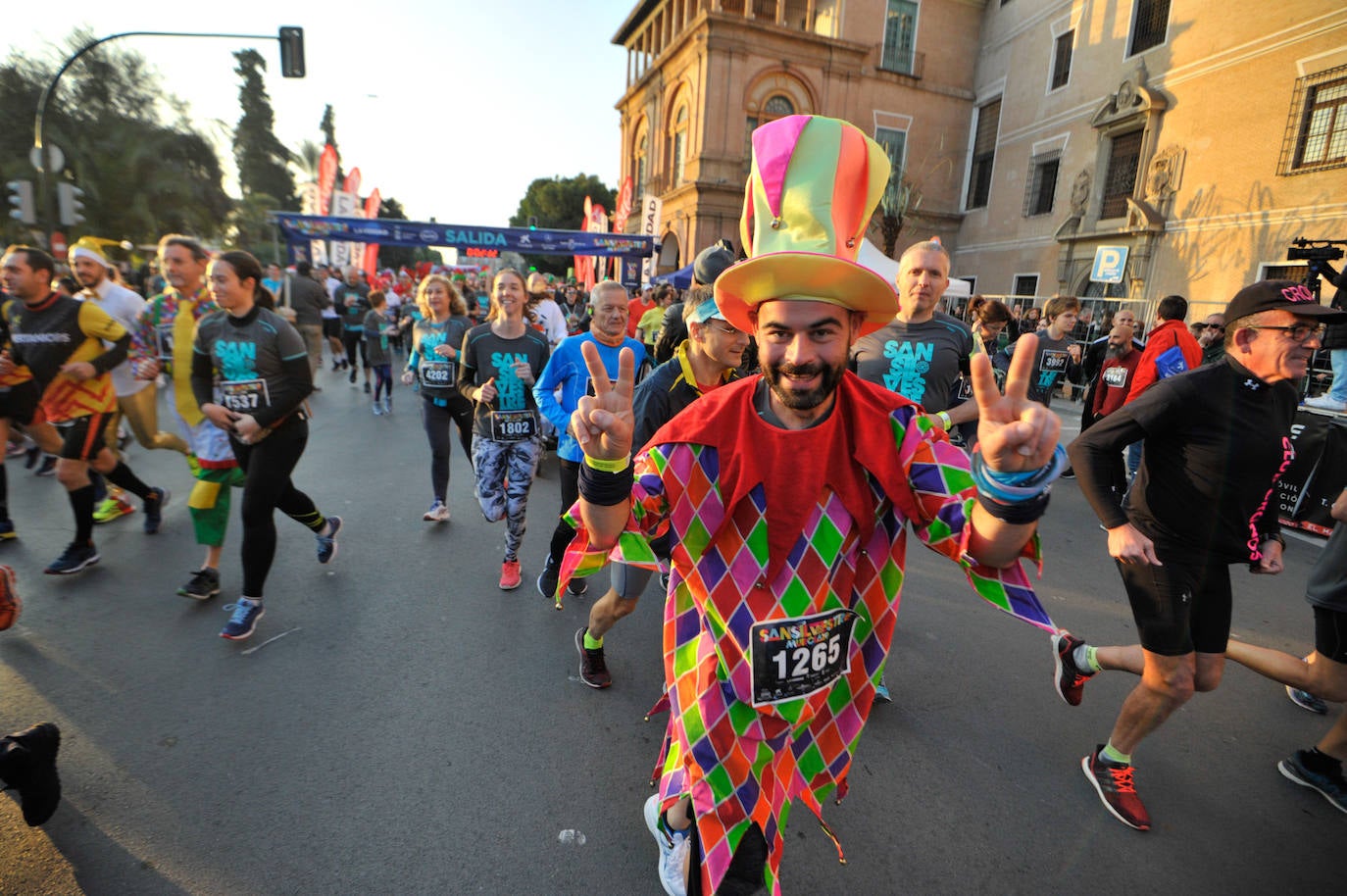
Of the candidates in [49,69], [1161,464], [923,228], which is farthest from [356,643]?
[49,69]

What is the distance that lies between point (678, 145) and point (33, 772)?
31737mm

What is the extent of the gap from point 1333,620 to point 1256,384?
117 centimetres

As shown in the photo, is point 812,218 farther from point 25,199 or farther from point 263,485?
point 25,199

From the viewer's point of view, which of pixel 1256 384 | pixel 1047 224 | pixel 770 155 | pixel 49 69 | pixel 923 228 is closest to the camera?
pixel 770 155

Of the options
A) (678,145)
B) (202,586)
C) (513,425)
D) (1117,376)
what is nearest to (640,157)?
(678,145)

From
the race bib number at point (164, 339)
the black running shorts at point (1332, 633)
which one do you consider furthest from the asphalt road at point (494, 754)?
the race bib number at point (164, 339)

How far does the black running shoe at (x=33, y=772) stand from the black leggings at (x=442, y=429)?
322 centimetres

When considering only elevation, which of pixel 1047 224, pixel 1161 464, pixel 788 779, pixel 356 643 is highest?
pixel 1047 224

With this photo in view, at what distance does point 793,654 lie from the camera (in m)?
1.62

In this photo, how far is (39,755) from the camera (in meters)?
2.23

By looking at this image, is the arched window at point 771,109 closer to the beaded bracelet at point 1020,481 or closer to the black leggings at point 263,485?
the black leggings at point 263,485

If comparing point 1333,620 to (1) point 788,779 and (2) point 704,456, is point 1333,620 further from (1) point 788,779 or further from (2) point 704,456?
(2) point 704,456

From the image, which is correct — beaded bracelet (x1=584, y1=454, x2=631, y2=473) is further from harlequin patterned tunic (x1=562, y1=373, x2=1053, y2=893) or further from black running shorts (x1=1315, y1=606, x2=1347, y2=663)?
black running shorts (x1=1315, y1=606, x2=1347, y2=663)

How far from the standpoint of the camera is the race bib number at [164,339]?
5190 millimetres
